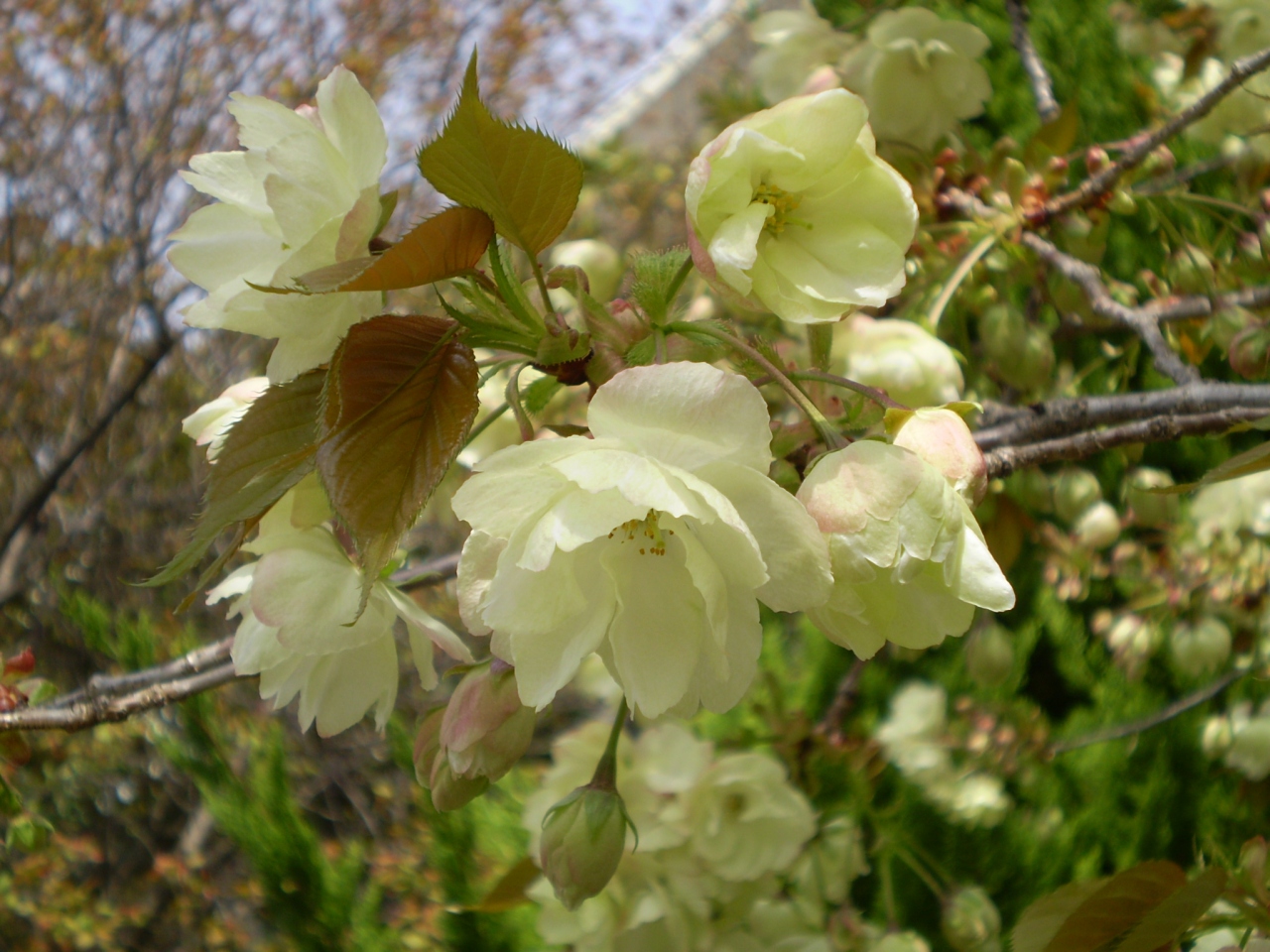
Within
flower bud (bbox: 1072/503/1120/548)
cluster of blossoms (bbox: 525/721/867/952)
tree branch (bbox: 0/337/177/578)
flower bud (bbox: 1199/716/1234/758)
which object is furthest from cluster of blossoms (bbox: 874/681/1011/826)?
tree branch (bbox: 0/337/177/578)

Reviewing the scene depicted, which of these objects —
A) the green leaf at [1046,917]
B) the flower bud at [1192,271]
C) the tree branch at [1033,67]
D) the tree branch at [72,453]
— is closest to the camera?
the green leaf at [1046,917]

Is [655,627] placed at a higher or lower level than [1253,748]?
Result: higher

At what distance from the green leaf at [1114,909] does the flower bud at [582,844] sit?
0.88ft

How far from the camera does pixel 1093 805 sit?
1.70m

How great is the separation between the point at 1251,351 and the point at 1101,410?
0.32 meters

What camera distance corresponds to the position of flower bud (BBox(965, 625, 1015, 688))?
119 cm

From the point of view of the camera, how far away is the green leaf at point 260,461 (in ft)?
1.43

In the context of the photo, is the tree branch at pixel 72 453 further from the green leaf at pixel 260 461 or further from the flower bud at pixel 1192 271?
the flower bud at pixel 1192 271

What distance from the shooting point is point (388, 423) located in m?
0.44

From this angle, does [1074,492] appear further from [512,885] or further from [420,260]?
[420,260]

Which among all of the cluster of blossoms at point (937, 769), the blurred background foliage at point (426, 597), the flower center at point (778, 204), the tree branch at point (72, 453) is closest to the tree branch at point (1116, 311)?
the blurred background foliage at point (426, 597)

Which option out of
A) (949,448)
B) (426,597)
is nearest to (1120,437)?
(949,448)

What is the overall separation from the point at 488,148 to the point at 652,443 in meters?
0.15

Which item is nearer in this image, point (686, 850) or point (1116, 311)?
point (1116, 311)
